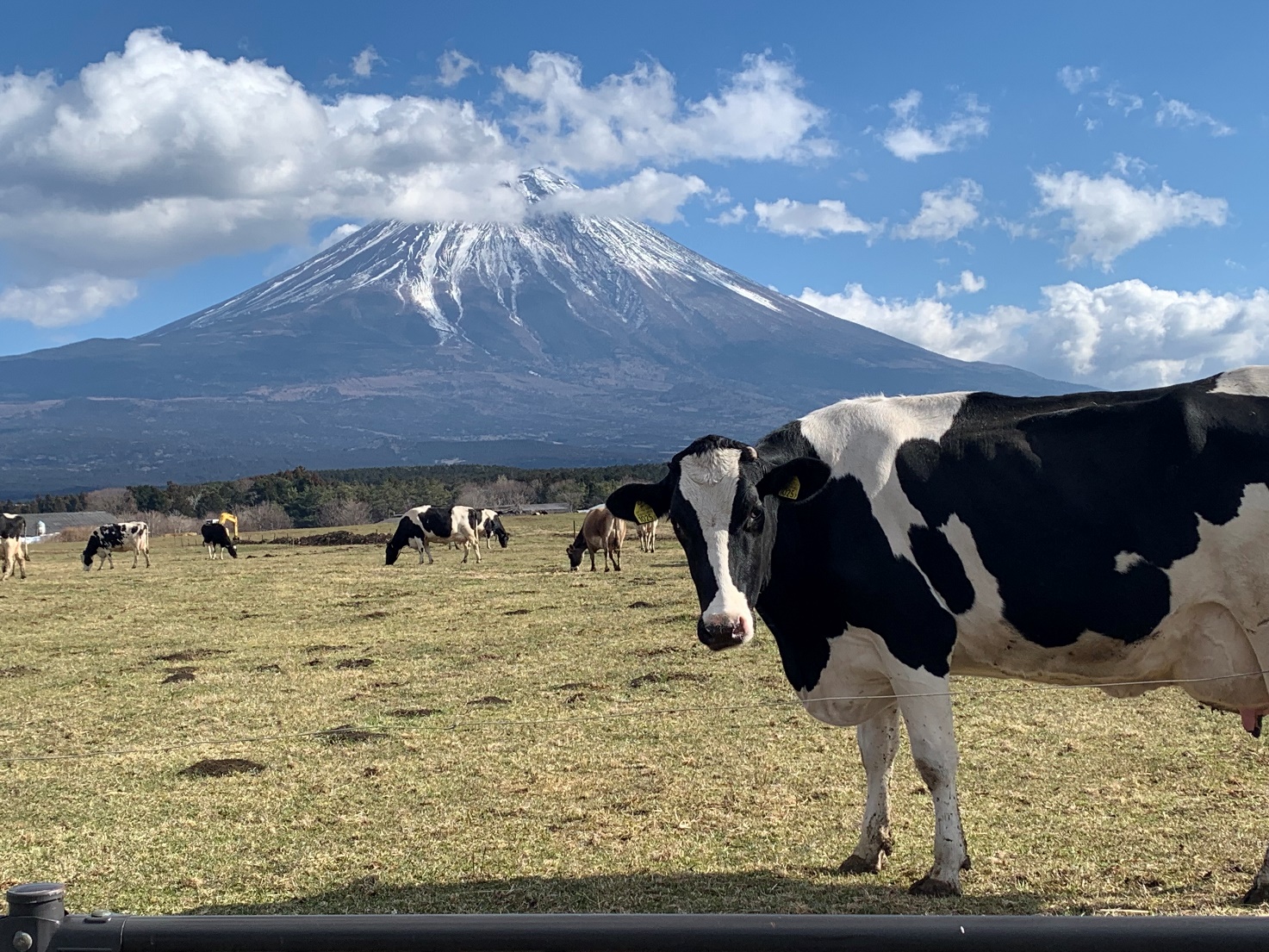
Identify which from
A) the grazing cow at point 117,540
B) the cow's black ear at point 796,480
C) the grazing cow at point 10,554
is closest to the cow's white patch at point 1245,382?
the cow's black ear at point 796,480

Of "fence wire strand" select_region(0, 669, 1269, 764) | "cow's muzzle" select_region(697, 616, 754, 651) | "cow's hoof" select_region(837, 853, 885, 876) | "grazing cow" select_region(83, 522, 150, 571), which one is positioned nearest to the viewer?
"cow's muzzle" select_region(697, 616, 754, 651)

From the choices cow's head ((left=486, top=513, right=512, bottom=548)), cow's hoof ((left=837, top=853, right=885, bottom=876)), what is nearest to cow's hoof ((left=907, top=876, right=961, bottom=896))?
cow's hoof ((left=837, top=853, right=885, bottom=876))

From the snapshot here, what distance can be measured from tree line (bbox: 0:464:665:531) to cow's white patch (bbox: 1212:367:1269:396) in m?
53.0

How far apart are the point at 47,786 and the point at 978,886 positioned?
19.3ft

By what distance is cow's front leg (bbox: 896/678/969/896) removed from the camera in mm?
4906

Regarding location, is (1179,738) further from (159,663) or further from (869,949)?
(159,663)

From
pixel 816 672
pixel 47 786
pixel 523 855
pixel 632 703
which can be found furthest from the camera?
pixel 632 703

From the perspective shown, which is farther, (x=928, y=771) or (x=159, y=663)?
(x=159, y=663)

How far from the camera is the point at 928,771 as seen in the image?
4.94 meters

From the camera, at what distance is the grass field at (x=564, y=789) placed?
5.18 m

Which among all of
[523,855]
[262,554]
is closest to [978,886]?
[523,855]

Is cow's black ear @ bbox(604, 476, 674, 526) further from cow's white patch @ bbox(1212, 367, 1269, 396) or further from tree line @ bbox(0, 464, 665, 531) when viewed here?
tree line @ bbox(0, 464, 665, 531)

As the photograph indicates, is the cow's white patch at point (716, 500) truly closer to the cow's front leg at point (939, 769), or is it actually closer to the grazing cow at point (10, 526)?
the cow's front leg at point (939, 769)

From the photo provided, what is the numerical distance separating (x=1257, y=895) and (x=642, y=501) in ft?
10.3
